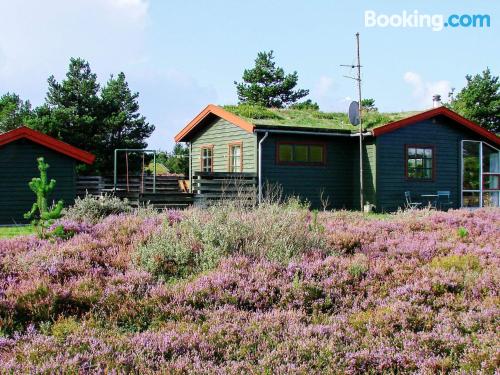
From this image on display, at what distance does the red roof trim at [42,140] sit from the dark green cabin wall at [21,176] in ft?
0.76

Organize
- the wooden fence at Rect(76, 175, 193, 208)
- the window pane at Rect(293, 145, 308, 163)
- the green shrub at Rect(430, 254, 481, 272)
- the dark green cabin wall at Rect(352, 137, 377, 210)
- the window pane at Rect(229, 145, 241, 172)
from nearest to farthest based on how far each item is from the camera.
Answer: the green shrub at Rect(430, 254, 481, 272)
the wooden fence at Rect(76, 175, 193, 208)
the window pane at Rect(293, 145, 308, 163)
the dark green cabin wall at Rect(352, 137, 377, 210)
the window pane at Rect(229, 145, 241, 172)

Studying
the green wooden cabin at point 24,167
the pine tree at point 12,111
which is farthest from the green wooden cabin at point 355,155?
the pine tree at point 12,111

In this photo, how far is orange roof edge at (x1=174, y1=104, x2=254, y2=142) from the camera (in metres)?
18.6

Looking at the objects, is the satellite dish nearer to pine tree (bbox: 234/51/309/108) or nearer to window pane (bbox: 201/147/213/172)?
window pane (bbox: 201/147/213/172)

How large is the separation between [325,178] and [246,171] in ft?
9.39

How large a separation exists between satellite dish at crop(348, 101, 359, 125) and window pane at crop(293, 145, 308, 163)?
210 centimetres

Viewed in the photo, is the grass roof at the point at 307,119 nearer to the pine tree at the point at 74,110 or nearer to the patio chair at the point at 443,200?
the patio chair at the point at 443,200

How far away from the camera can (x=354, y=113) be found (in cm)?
2012

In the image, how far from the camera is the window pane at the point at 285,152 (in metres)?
19.0

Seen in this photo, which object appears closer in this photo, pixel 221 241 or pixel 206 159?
pixel 221 241

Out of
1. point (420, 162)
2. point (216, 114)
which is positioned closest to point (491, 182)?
point (420, 162)

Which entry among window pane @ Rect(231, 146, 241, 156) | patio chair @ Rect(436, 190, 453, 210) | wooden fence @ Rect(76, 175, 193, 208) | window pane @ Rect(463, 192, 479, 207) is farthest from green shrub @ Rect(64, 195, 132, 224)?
window pane @ Rect(463, 192, 479, 207)

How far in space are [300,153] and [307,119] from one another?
1.94 m

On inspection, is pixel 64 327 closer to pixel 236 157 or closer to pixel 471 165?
pixel 236 157
